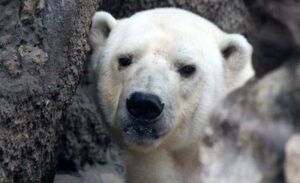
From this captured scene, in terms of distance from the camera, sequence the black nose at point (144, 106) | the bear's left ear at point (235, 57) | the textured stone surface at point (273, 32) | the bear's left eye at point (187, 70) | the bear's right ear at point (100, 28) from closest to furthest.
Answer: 1. the textured stone surface at point (273, 32)
2. the black nose at point (144, 106)
3. the bear's left eye at point (187, 70)
4. the bear's left ear at point (235, 57)
5. the bear's right ear at point (100, 28)

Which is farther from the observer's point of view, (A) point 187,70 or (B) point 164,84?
(A) point 187,70

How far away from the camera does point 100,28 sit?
14.6ft

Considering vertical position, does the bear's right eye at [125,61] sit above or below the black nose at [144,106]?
above

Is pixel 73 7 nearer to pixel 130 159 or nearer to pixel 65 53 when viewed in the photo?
pixel 65 53

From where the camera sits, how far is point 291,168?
5.57 ft

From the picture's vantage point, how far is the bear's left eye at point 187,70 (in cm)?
393

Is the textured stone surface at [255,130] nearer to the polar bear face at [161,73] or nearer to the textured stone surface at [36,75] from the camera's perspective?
the polar bear face at [161,73]

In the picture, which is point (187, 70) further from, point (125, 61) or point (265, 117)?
point (265, 117)

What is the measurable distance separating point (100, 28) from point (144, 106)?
110cm

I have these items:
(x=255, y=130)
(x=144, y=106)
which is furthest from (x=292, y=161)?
(x=144, y=106)

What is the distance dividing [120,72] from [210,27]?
79 centimetres

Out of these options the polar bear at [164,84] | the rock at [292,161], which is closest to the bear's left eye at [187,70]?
the polar bear at [164,84]

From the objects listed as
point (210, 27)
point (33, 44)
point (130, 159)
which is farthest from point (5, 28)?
point (210, 27)

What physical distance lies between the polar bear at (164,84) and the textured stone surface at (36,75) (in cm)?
30
